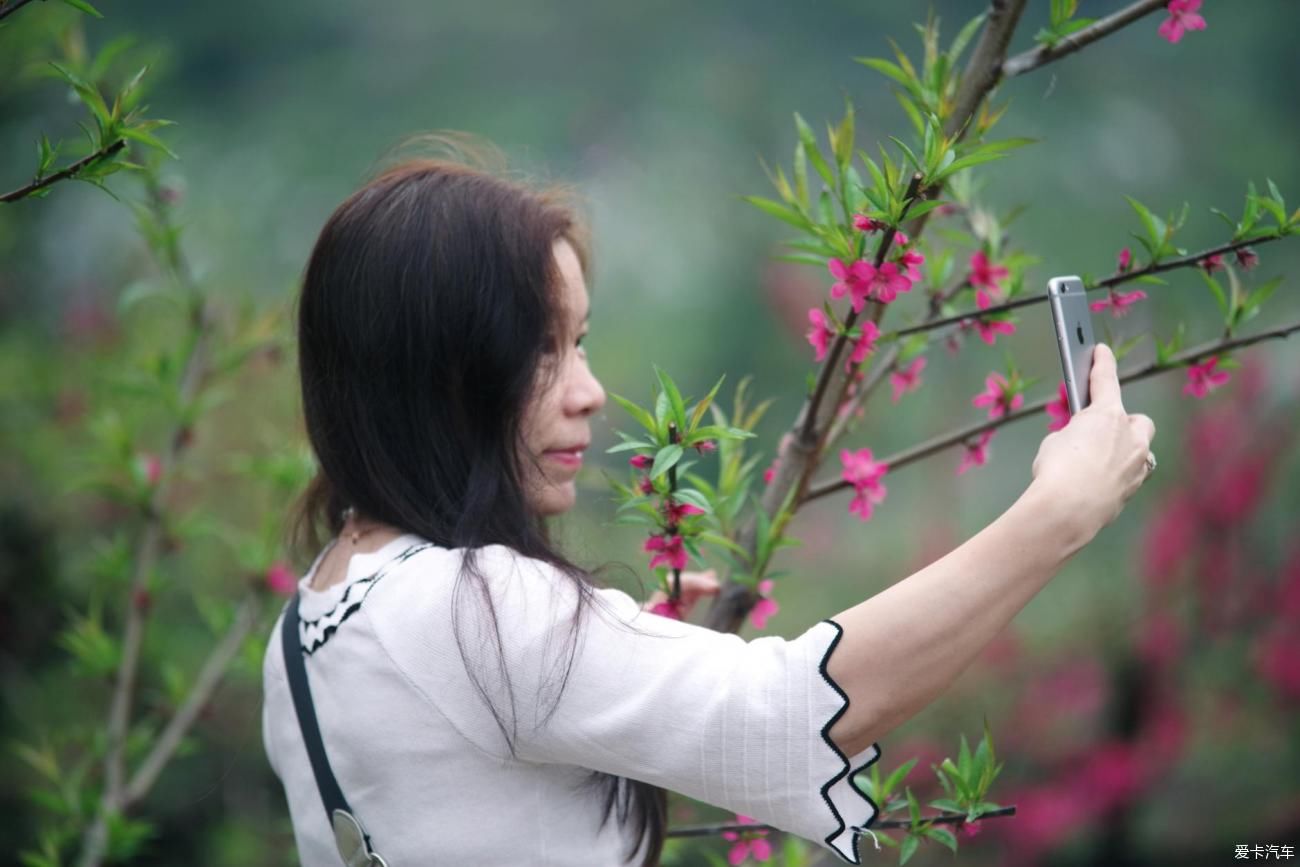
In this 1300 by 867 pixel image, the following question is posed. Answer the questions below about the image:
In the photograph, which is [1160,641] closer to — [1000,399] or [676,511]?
[1000,399]

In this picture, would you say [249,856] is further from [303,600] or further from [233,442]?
[303,600]

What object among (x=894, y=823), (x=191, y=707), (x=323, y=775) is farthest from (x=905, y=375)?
(x=191, y=707)

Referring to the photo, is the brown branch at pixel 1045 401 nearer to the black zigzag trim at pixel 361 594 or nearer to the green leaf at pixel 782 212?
the green leaf at pixel 782 212

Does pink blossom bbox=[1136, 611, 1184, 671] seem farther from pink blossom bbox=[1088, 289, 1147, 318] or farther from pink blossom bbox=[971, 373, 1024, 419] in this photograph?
pink blossom bbox=[1088, 289, 1147, 318]

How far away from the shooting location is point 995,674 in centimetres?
292

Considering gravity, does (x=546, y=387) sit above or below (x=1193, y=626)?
above

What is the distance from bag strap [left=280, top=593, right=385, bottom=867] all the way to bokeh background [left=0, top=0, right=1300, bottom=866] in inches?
35.2

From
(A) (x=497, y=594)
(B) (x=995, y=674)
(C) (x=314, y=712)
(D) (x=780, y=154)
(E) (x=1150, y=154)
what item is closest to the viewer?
(A) (x=497, y=594)

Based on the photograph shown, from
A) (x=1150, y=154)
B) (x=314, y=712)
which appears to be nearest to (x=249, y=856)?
(x=314, y=712)

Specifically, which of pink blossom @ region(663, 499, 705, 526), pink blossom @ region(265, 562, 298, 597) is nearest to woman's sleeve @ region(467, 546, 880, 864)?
pink blossom @ region(663, 499, 705, 526)

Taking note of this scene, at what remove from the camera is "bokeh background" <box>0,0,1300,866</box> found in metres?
2.79

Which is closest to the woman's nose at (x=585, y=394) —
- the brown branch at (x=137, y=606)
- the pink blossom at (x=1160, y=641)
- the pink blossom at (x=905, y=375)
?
the pink blossom at (x=905, y=375)

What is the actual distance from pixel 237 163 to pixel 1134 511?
116 inches

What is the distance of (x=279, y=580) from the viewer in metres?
1.74
